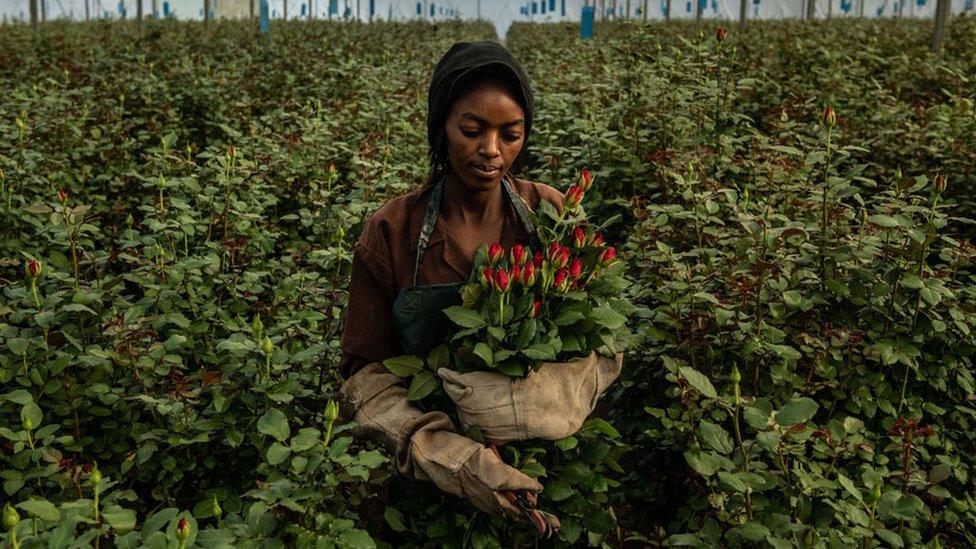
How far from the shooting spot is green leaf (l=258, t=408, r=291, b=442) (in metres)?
1.76

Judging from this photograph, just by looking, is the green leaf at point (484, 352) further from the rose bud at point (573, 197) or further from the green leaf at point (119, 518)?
the green leaf at point (119, 518)

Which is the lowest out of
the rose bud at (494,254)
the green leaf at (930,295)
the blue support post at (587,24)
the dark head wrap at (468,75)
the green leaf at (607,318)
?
the green leaf at (930,295)

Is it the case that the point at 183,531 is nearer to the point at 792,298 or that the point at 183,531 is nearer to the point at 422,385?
the point at 422,385

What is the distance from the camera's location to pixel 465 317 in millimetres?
1817

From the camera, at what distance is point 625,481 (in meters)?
2.87

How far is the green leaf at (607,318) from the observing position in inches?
74.0

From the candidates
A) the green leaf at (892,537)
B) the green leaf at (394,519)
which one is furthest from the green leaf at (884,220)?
the green leaf at (394,519)

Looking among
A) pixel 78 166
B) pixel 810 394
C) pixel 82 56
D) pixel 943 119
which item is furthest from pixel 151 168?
pixel 82 56

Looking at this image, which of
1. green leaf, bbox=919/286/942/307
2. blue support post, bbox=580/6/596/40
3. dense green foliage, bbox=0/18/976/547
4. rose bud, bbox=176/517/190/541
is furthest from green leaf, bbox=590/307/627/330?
blue support post, bbox=580/6/596/40

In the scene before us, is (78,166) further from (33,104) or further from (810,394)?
(810,394)

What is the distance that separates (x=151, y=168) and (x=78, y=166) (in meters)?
0.60

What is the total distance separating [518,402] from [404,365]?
0.30 metres

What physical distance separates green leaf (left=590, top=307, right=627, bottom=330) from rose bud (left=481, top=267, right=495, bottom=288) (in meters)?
0.23

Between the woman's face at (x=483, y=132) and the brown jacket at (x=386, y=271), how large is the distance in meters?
0.16
